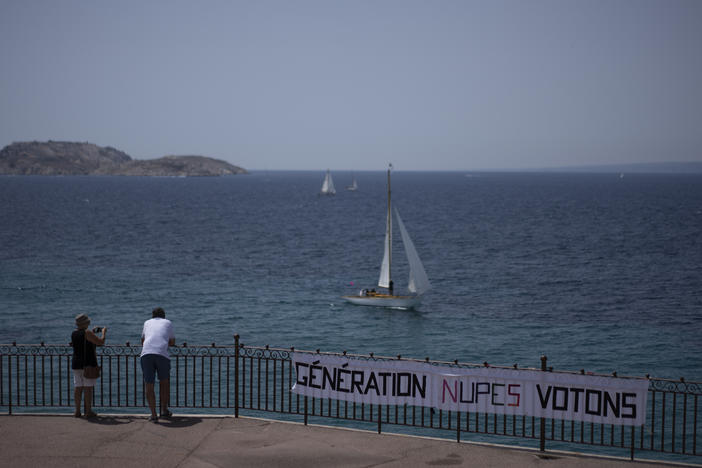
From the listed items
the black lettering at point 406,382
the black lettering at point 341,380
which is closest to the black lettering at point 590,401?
the black lettering at point 406,382

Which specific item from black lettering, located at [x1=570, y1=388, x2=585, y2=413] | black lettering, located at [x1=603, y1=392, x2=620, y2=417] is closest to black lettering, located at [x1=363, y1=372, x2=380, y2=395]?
black lettering, located at [x1=570, y1=388, x2=585, y2=413]

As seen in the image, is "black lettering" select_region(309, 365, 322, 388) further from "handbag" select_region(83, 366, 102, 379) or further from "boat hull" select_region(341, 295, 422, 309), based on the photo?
"boat hull" select_region(341, 295, 422, 309)

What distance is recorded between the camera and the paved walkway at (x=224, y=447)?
34.9 ft

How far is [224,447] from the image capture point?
11250 millimetres

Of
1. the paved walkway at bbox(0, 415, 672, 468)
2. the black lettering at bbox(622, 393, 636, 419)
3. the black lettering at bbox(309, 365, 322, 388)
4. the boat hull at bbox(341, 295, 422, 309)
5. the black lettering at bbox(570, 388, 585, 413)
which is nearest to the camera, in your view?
the paved walkway at bbox(0, 415, 672, 468)

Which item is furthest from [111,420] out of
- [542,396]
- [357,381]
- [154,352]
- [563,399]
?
[563,399]

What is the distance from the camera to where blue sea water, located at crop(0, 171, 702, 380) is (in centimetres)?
3844

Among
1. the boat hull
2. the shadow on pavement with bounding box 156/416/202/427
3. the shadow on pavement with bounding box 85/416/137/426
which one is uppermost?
the shadow on pavement with bounding box 156/416/202/427

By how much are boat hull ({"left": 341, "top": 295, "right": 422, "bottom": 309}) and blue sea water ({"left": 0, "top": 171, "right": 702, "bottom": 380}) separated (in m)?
0.61

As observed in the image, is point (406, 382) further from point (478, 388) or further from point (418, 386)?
point (478, 388)

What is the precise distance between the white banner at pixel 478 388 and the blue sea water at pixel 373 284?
74.3ft

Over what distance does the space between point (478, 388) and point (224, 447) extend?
4339mm

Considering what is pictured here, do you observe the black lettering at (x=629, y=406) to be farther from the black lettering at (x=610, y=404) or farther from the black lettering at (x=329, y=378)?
the black lettering at (x=329, y=378)

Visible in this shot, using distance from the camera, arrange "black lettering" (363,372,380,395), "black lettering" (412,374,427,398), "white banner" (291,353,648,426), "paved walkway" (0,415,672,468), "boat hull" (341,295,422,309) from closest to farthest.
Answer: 1. "paved walkway" (0,415,672,468)
2. "white banner" (291,353,648,426)
3. "black lettering" (412,374,427,398)
4. "black lettering" (363,372,380,395)
5. "boat hull" (341,295,422,309)
